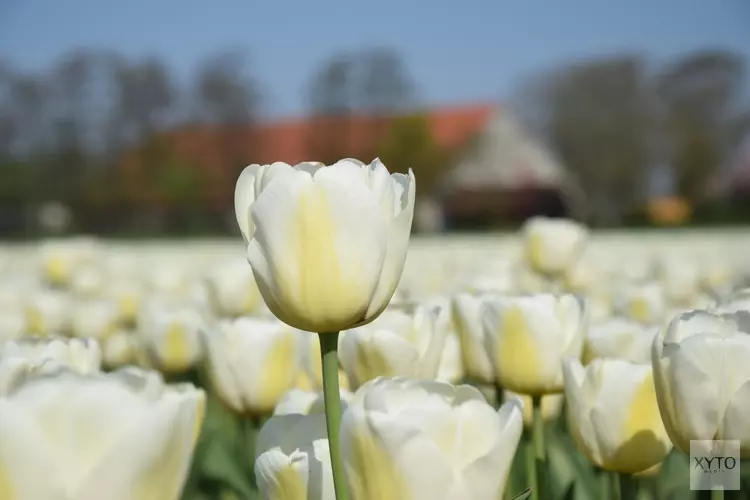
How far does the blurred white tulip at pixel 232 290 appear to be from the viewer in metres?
3.27

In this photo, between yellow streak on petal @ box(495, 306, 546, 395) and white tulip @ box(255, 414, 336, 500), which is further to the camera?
yellow streak on petal @ box(495, 306, 546, 395)

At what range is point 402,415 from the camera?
101 centimetres

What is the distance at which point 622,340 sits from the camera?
2.04 m

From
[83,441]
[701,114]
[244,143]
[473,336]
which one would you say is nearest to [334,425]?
[83,441]

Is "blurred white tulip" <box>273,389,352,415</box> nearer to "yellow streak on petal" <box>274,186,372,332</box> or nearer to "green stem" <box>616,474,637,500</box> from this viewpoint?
"yellow streak on petal" <box>274,186,372,332</box>

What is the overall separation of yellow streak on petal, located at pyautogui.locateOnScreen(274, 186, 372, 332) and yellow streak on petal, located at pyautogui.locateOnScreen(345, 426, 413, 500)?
167mm

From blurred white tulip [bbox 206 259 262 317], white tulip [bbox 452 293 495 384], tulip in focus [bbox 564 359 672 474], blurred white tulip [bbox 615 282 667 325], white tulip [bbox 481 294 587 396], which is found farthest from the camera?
blurred white tulip [bbox 206 259 262 317]

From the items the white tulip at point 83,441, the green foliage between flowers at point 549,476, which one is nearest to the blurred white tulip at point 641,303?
the green foliage between flowers at point 549,476

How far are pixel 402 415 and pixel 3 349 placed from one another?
2.75 feet

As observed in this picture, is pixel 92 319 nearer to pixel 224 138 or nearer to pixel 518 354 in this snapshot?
pixel 518 354

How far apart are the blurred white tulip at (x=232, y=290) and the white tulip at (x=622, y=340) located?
1.48 m

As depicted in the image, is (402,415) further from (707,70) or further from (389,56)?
(707,70)

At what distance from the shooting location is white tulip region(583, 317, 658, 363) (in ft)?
6.63

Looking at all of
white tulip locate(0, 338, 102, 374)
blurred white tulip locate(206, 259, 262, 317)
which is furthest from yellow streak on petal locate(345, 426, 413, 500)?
blurred white tulip locate(206, 259, 262, 317)
